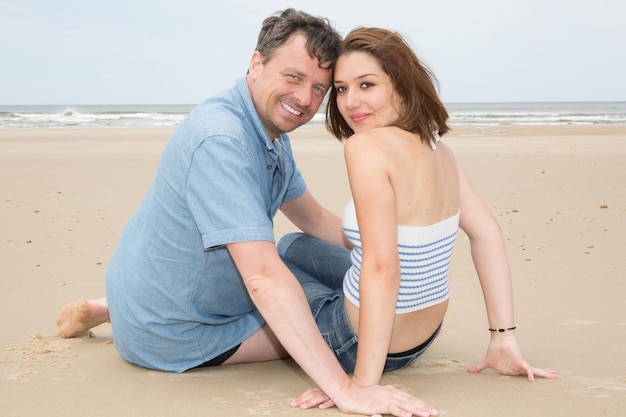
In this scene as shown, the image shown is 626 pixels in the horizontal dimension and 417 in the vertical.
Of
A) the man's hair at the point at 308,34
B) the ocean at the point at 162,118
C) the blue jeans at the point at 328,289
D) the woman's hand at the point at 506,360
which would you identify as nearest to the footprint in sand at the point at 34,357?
the blue jeans at the point at 328,289

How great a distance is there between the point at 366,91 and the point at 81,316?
166cm

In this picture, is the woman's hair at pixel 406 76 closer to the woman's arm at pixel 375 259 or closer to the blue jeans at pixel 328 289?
the woman's arm at pixel 375 259

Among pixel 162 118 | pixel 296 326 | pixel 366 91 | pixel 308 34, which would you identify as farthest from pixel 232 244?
pixel 162 118

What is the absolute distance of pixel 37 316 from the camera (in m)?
3.75

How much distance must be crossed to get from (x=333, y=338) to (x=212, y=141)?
0.87m

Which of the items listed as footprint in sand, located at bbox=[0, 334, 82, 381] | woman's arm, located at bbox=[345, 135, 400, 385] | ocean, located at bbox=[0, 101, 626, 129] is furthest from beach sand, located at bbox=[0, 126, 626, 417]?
ocean, located at bbox=[0, 101, 626, 129]

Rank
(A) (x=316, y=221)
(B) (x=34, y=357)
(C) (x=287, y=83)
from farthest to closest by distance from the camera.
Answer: (A) (x=316, y=221)
(B) (x=34, y=357)
(C) (x=287, y=83)

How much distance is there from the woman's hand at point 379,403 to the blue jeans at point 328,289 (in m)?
0.31

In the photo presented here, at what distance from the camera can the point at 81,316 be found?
3297 mm

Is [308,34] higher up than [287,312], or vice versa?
[308,34]

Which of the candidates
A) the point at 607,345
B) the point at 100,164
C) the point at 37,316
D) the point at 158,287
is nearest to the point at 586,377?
the point at 607,345

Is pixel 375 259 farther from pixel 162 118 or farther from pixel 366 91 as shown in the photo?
pixel 162 118

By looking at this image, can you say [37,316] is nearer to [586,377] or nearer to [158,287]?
[158,287]

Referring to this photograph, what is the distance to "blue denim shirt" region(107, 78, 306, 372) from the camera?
244cm
